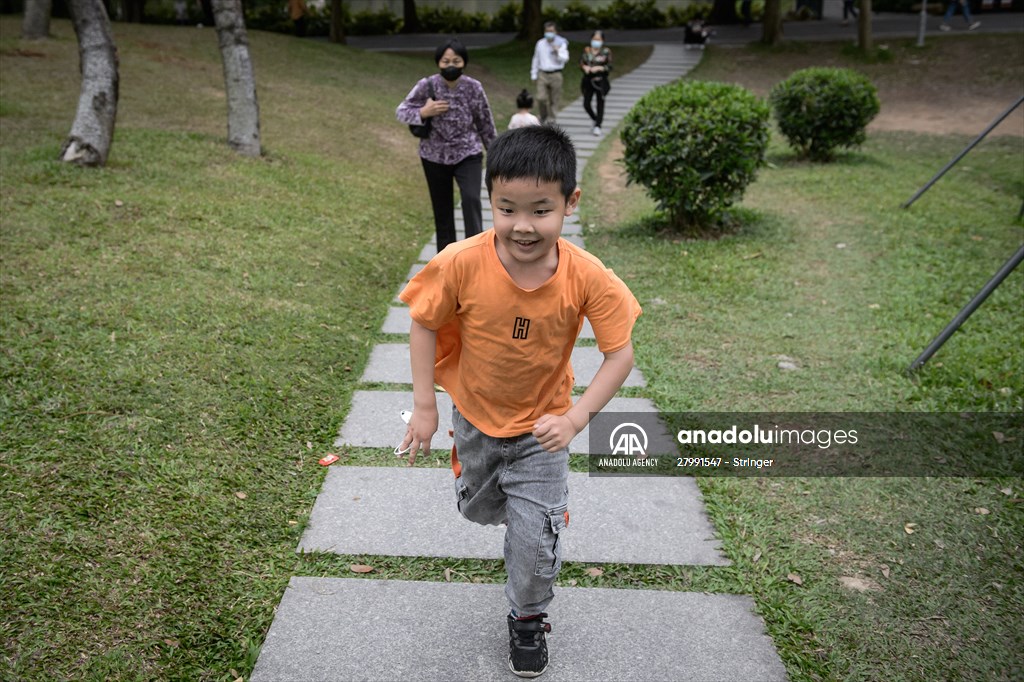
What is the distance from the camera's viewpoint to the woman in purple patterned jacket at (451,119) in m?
5.55

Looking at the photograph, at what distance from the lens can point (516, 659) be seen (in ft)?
8.00

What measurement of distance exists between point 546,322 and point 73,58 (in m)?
14.2

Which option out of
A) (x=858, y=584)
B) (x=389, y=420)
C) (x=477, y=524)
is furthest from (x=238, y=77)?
(x=858, y=584)

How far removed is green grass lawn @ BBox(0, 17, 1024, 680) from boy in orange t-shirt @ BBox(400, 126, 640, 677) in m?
0.67

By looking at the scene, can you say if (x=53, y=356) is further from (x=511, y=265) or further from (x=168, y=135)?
(x=168, y=135)

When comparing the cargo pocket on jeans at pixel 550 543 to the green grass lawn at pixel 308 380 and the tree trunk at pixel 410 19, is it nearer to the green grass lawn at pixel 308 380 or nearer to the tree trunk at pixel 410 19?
the green grass lawn at pixel 308 380

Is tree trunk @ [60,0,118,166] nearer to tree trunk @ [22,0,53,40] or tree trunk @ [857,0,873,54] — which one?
tree trunk @ [22,0,53,40]

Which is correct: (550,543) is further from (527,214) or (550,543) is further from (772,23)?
(772,23)

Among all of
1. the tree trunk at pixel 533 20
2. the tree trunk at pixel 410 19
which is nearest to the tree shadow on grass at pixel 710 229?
the tree trunk at pixel 533 20

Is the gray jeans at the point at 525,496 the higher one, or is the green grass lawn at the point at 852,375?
the gray jeans at the point at 525,496

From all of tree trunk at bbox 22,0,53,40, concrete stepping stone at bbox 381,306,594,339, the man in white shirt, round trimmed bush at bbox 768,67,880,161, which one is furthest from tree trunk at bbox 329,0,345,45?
concrete stepping stone at bbox 381,306,594,339

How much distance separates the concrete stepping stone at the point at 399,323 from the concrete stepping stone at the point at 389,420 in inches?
35.7

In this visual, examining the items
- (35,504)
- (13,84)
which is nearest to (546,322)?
(35,504)

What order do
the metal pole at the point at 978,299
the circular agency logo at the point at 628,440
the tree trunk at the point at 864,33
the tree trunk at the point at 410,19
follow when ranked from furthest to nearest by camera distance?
the tree trunk at the point at 410,19, the tree trunk at the point at 864,33, the metal pole at the point at 978,299, the circular agency logo at the point at 628,440
